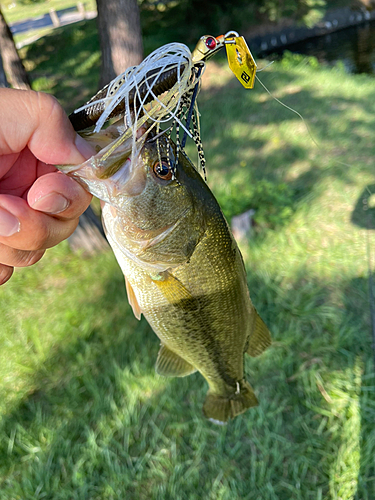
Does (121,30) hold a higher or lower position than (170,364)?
higher

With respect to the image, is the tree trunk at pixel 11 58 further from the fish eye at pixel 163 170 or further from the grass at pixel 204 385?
the fish eye at pixel 163 170

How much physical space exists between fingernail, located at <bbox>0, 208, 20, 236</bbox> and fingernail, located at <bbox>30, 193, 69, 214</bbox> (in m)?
0.08

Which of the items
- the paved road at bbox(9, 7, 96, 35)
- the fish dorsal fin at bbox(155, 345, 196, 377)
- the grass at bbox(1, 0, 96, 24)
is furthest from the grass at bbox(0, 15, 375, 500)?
the grass at bbox(1, 0, 96, 24)

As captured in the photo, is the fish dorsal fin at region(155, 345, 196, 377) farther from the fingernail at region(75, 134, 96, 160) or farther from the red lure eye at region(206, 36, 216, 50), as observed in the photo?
the red lure eye at region(206, 36, 216, 50)

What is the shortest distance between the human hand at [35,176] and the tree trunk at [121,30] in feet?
16.7

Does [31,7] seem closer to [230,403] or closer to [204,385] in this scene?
[204,385]

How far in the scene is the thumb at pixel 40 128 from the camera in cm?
114

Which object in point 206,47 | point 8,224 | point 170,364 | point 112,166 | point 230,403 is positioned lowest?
point 230,403

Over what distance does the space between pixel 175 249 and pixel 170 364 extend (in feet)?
2.69

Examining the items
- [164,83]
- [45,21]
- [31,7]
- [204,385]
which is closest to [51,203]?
[164,83]

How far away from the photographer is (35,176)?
1529mm

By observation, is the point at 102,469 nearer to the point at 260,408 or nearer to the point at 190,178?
the point at 260,408

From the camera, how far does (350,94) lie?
8.16 meters

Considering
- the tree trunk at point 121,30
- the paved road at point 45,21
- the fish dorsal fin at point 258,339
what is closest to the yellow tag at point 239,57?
the fish dorsal fin at point 258,339
